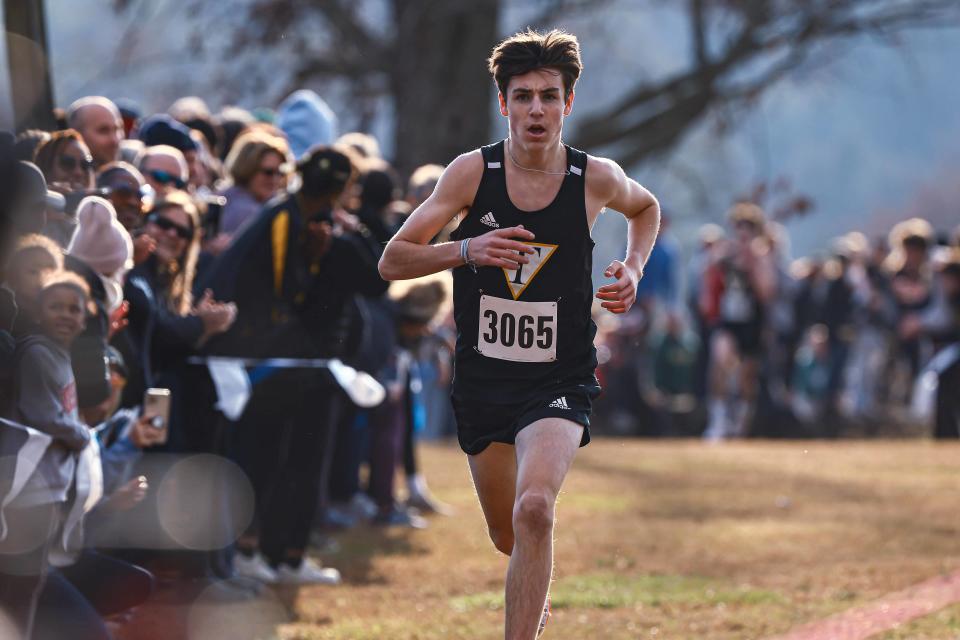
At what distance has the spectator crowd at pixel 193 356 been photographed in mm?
5445

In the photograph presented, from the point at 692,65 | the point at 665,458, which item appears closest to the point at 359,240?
the point at 665,458

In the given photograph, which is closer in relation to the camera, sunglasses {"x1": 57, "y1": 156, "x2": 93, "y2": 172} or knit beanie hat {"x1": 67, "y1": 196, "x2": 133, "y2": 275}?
knit beanie hat {"x1": 67, "y1": 196, "x2": 133, "y2": 275}

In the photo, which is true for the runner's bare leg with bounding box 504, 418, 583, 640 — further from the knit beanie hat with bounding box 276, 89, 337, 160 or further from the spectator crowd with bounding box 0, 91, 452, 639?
the knit beanie hat with bounding box 276, 89, 337, 160

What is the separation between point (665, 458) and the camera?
48.2 ft

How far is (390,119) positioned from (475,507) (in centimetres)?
945

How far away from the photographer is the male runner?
18.9ft

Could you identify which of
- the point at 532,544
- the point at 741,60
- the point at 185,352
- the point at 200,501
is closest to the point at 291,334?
the point at 185,352

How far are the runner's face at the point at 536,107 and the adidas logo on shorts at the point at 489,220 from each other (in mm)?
264

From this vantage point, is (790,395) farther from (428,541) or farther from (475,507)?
(428,541)

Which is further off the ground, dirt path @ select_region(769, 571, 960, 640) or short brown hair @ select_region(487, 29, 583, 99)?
short brown hair @ select_region(487, 29, 583, 99)

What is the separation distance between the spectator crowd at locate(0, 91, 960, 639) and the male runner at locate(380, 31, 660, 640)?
1.20 metres

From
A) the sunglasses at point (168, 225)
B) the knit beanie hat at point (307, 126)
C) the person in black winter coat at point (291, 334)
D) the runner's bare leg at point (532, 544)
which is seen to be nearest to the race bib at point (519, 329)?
the runner's bare leg at point (532, 544)

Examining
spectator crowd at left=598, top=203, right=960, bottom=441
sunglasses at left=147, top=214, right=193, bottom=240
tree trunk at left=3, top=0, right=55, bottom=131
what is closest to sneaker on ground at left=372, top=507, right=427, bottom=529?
sunglasses at left=147, top=214, right=193, bottom=240

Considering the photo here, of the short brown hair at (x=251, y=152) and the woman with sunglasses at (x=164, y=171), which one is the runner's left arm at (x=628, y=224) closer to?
the woman with sunglasses at (x=164, y=171)
